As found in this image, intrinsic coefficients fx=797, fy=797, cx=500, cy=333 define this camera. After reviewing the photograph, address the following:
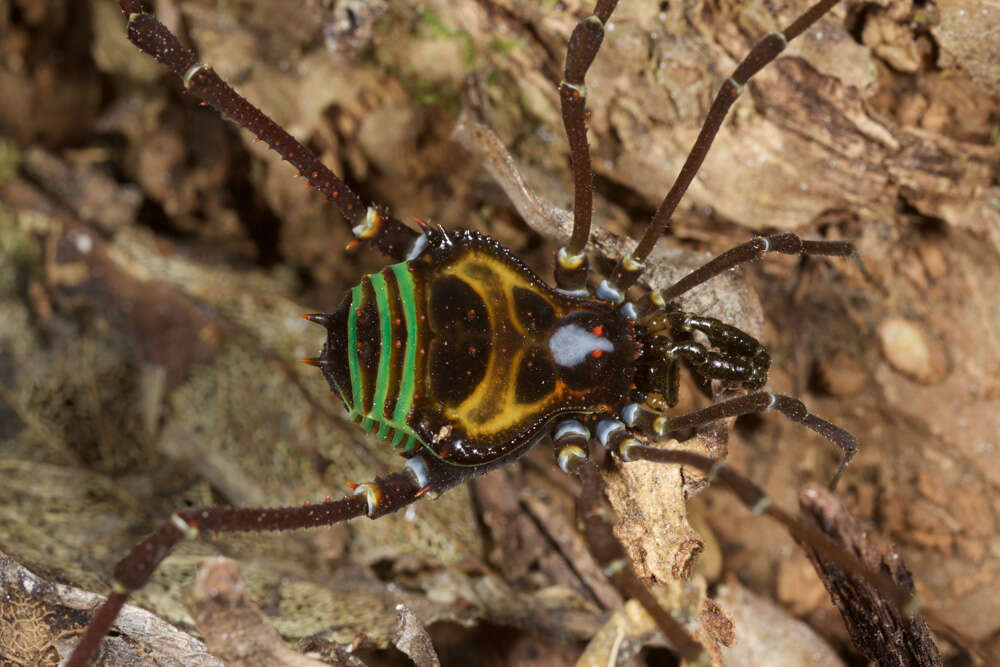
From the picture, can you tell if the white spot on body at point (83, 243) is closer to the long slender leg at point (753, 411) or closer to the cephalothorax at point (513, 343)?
the cephalothorax at point (513, 343)

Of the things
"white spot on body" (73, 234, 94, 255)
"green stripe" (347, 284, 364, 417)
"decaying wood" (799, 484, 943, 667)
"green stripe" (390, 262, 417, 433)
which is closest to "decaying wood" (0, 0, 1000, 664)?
"white spot on body" (73, 234, 94, 255)

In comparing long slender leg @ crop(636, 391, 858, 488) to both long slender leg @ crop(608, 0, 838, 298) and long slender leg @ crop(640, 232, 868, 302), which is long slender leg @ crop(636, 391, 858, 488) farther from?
long slender leg @ crop(608, 0, 838, 298)

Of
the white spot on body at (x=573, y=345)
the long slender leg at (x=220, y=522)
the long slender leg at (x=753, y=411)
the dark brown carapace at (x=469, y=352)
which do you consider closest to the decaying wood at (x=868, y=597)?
the long slender leg at (x=753, y=411)

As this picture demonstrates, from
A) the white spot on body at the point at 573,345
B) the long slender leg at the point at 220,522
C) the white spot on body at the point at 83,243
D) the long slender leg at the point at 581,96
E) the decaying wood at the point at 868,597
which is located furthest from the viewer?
A: the white spot on body at the point at 83,243

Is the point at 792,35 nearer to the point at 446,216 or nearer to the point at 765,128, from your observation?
the point at 765,128

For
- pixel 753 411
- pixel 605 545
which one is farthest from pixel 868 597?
pixel 605 545

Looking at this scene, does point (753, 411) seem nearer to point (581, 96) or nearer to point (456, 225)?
point (581, 96)

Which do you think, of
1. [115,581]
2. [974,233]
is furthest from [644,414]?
[115,581]
